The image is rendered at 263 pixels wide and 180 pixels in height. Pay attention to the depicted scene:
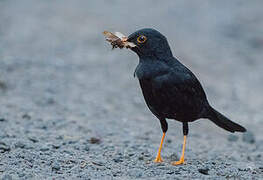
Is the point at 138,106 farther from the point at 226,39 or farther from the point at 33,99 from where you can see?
the point at 226,39

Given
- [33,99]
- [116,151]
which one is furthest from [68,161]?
[33,99]

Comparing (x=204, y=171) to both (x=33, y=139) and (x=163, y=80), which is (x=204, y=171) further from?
(x=33, y=139)

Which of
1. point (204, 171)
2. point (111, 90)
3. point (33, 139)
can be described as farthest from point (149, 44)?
point (111, 90)

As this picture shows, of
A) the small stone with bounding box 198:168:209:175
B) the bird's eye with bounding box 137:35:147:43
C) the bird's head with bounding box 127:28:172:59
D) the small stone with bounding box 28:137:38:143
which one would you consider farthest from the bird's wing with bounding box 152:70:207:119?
the small stone with bounding box 28:137:38:143

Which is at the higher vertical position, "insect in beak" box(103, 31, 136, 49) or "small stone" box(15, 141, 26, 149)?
"insect in beak" box(103, 31, 136, 49)

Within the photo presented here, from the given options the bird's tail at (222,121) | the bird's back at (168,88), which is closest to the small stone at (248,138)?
the bird's tail at (222,121)

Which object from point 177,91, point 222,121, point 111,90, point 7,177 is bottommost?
point 7,177

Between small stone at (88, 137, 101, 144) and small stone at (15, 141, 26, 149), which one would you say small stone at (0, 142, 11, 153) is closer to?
small stone at (15, 141, 26, 149)
